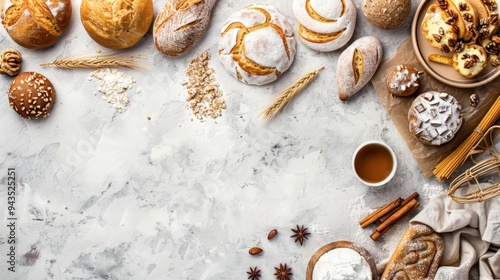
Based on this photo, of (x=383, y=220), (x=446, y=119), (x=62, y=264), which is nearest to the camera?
(x=446, y=119)

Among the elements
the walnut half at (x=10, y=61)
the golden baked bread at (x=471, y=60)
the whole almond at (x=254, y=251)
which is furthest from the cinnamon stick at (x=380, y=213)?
the walnut half at (x=10, y=61)

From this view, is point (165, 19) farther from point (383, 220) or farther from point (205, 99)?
point (383, 220)

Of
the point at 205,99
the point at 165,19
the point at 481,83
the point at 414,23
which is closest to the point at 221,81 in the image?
the point at 205,99

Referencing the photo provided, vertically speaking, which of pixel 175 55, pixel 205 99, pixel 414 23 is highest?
pixel 414 23

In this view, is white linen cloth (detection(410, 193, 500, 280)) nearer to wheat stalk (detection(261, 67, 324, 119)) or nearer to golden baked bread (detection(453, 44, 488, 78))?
golden baked bread (detection(453, 44, 488, 78))

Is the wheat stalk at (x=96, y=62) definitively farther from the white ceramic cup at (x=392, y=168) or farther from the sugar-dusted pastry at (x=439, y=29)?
the sugar-dusted pastry at (x=439, y=29)

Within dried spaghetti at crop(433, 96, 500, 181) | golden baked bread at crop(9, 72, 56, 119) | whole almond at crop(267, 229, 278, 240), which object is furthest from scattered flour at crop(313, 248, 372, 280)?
golden baked bread at crop(9, 72, 56, 119)
